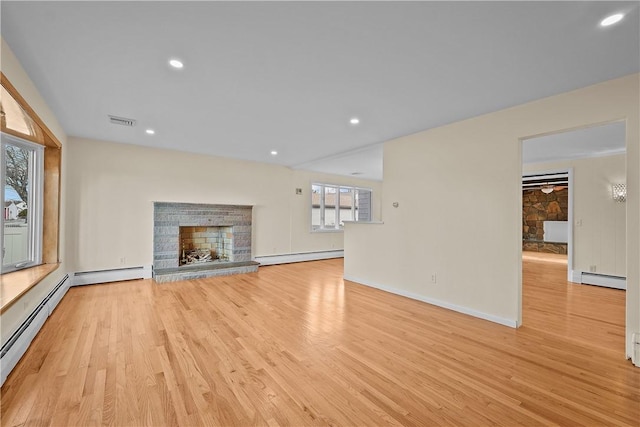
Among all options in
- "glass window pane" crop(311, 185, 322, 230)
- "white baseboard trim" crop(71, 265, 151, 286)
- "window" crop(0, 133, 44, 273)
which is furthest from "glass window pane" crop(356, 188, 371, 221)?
"window" crop(0, 133, 44, 273)

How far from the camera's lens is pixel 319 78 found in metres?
2.46

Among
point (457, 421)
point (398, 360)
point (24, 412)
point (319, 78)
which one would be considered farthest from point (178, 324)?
point (319, 78)

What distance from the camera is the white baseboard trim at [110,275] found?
449 cm

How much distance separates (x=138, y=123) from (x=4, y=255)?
2081 millimetres

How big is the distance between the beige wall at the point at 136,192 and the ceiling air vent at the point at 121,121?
136cm

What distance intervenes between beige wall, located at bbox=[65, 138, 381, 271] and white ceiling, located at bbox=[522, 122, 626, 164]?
→ 5147 millimetres

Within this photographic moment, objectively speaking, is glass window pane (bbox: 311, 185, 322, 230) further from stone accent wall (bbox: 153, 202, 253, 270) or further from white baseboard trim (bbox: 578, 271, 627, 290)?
white baseboard trim (bbox: 578, 271, 627, 290)

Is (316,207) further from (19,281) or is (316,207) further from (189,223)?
(19,281)

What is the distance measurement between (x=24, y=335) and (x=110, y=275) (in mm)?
2580

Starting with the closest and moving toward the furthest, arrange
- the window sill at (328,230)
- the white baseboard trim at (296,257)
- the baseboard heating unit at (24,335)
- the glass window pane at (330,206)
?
the baseboard heating unit at (24,335)
the white baseboard trim at (296,257)
the window sill at (328,230)
the glass window pane at (330,206)

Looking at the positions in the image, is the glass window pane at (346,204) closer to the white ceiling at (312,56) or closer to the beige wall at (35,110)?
the white ceiling at (312,56)

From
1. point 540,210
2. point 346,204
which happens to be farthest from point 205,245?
point 540,210

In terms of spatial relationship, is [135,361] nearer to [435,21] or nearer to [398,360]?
[398,360]

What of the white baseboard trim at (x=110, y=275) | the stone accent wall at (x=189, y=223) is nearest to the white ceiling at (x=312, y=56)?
A: the stone accent wall at (x=189, y=223)
